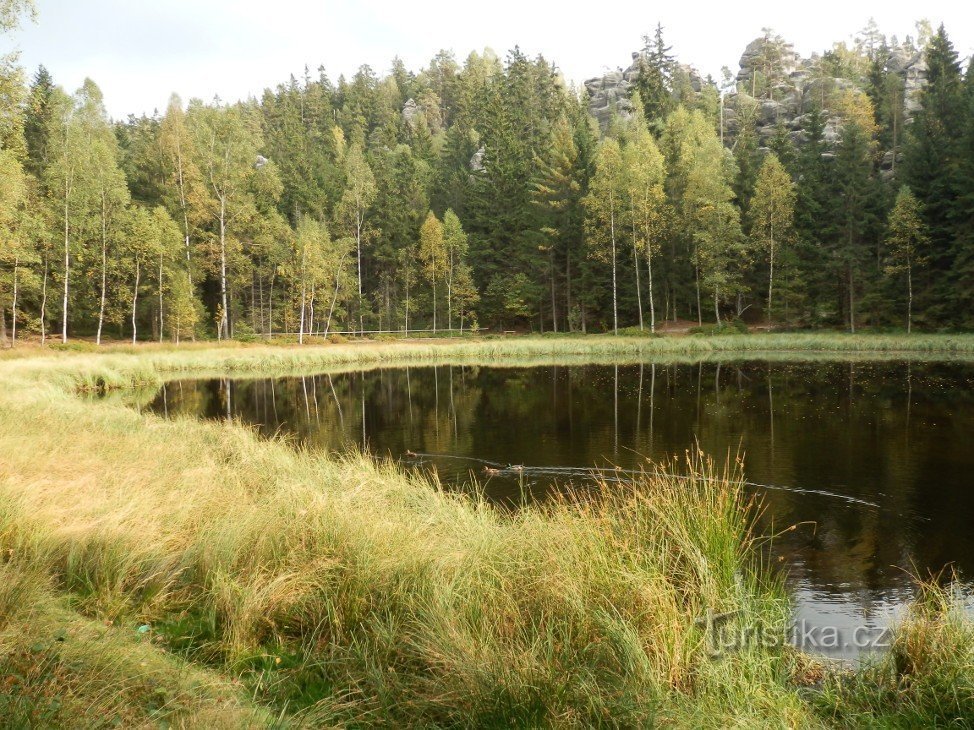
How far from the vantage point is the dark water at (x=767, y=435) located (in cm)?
755

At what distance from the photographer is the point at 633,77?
83750 millimetres

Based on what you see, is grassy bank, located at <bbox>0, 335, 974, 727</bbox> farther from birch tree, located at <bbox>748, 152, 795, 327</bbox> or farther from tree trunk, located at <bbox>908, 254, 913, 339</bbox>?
birch tree, located at <bbox>748, 152, 795, 327</bbox>

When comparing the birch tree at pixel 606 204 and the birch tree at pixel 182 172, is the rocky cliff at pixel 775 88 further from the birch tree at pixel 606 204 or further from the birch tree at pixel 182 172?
the birch tree at pixel 182 172

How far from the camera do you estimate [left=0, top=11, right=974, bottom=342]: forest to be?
4050 cm

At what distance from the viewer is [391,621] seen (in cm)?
439

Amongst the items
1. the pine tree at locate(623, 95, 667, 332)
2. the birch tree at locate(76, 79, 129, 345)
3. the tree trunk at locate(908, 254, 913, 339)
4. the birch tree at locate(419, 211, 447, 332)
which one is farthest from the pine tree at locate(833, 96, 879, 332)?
the birch tree at locate(76, 79, 129, 345)

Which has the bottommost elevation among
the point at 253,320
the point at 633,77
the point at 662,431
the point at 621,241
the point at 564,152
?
the point at 662,431

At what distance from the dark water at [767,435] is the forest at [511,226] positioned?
586 inches

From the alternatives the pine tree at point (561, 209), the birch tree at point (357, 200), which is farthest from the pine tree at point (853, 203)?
the birch tree at point (357, 200)

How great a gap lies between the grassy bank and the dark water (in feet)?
4.53

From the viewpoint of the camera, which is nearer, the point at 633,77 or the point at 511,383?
the point at 511,383

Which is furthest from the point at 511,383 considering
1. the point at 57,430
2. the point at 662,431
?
the point at 57,430

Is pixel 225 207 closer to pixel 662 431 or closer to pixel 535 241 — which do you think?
pixel 535 241

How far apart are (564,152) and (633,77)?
4014 centimetres
